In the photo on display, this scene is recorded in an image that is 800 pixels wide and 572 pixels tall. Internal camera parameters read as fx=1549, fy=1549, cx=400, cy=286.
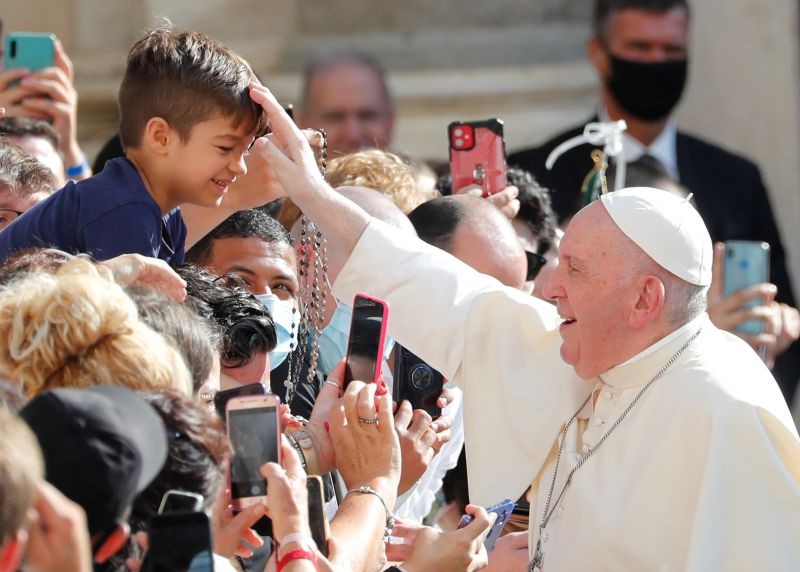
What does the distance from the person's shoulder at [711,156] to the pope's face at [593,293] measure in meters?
3.54

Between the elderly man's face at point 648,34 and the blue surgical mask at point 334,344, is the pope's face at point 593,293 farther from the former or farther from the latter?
the elderly man's face at point 648,34

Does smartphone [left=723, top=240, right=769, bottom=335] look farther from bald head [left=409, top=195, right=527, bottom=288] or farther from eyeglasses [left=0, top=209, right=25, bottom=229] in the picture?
eyeglasses [left=0, top=209, right=25, bottom=229]

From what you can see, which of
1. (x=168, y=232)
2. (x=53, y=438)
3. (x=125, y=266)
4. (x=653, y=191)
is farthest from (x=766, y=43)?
(x=53, y=438)

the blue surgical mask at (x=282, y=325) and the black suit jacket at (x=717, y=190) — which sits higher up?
the blue surgical mask at (x=282, y=325)

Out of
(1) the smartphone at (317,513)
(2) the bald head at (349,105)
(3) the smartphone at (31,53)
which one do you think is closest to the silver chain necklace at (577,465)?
(1) the smartphone at (317,513)

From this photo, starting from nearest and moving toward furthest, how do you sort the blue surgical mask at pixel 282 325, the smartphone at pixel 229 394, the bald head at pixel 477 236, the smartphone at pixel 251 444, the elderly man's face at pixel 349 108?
the smartphone at pixel 251 444 → the smartphone at pixel 229 394 → the blue surgical mask at pixel 282 325 → the bald head at pixel 477 236 → the elderly man's face at pixel 349 108

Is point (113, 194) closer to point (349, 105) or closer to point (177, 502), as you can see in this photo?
point (177, 502)

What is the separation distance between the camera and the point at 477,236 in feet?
15.1

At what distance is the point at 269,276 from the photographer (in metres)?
4.15

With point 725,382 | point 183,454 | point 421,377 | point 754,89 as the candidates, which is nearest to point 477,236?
point 421,377

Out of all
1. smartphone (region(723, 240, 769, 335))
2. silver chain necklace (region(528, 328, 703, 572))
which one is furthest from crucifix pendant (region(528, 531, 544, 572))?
smartphone (region(723, 240, 769, 335))

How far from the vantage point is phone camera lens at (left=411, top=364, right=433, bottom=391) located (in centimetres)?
393

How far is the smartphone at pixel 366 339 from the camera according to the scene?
3.42 metres

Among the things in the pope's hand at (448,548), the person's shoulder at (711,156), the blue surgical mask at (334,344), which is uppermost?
the blue surgical mask at (334,344)
